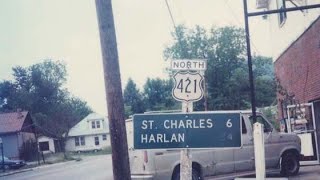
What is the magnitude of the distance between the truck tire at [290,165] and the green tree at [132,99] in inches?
2748

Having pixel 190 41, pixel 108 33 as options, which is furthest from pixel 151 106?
pixel 108 33

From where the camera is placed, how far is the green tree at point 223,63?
59438 mm

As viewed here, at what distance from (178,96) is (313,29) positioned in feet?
34.4

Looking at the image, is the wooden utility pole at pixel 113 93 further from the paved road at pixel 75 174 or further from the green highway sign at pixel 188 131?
the paved road at pixel 75 174

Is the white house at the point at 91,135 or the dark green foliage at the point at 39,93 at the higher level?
the dark green foliage at the point at 39,93

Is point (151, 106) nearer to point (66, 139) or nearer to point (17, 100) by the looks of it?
point (66, 139)

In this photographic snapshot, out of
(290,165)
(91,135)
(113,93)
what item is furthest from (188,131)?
(91,135)

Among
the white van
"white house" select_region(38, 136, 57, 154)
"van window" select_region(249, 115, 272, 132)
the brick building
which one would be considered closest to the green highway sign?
the white van

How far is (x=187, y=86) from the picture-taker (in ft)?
17.3

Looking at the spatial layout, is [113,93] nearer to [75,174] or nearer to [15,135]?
[75,174]

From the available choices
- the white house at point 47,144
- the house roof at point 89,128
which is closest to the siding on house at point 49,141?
the white house at point 47,144

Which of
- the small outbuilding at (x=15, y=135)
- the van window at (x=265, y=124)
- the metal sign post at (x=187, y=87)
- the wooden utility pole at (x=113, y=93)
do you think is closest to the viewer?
the metal sign post at (x=187, y=87)

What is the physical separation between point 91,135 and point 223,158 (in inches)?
2678

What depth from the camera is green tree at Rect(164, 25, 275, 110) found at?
5944cm
